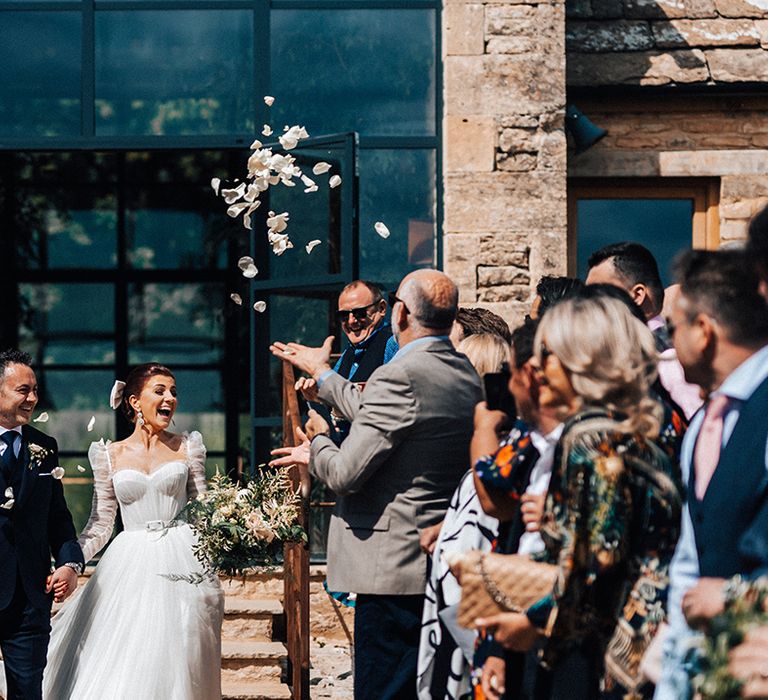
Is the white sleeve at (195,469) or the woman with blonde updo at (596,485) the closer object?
the woman with blonde updo at (596,485)

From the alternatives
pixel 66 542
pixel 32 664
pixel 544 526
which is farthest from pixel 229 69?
pixel 544 526

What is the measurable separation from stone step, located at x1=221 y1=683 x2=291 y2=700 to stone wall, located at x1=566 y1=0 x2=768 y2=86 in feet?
14.0

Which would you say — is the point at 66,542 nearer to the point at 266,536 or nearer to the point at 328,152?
the point at 266,536

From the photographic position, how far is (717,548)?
2984mm

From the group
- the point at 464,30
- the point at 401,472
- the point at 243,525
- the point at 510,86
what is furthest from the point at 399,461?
the point at 464,30

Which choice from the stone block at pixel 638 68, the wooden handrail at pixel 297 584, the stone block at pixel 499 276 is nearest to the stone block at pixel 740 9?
the stone block at pixel 638 68

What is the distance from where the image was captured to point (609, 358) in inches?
129

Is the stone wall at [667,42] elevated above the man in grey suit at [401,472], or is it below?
above

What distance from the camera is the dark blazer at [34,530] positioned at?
6293mm

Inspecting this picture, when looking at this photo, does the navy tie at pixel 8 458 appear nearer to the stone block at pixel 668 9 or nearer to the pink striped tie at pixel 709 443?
the pink striped tie at pixel 709 443

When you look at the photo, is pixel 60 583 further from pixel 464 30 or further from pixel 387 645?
pixel 464 30

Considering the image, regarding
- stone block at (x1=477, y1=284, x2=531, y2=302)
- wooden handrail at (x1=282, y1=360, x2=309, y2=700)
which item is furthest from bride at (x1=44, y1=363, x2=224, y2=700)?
stone block at (x1=477, y1=284, x2=531, y2=302)

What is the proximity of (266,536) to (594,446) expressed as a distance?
3.25 meters

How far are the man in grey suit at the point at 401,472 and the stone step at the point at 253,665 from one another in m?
2.69
